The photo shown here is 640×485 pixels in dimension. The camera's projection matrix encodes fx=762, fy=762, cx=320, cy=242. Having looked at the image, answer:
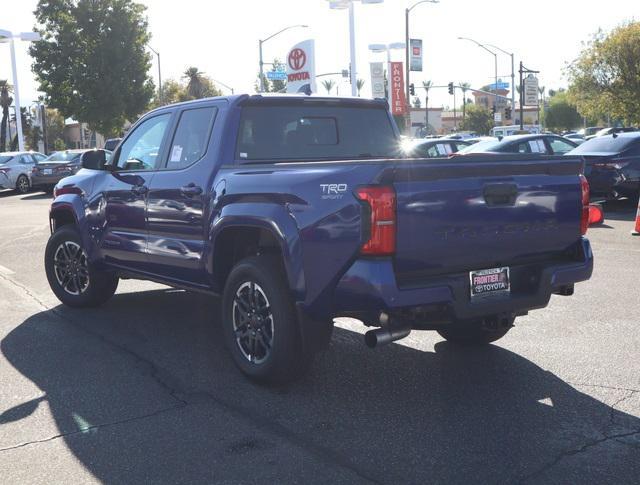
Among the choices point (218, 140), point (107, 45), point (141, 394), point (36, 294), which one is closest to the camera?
point (141, 394)

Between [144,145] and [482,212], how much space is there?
3.37 metres

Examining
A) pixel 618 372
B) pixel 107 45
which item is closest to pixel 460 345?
pixel 618 372

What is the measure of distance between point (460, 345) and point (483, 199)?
6.02 feet

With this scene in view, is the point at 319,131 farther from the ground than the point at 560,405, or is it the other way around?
the point at 319,131

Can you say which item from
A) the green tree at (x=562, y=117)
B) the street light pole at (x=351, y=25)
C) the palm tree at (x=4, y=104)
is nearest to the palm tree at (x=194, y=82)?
the palm tree at (x=4, y=104)

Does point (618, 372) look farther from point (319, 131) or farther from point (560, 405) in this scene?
point (319, 131)

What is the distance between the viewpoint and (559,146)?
1778 cm

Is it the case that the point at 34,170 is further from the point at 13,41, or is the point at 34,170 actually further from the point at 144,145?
the point at 13,41

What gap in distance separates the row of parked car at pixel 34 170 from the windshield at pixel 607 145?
17446 millimetres

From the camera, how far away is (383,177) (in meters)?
4.09

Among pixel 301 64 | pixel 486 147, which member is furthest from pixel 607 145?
pixel 301 64

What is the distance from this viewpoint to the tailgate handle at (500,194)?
14.6 feet

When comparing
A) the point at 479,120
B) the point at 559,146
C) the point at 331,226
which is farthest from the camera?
the point at 479,120

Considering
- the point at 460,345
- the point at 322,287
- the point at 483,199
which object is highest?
the point at 483,199
